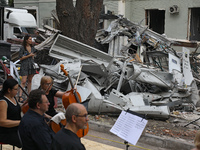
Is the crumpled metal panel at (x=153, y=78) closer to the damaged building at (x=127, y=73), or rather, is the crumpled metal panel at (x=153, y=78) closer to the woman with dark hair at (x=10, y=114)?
the damaged building at (x=127, y=73)

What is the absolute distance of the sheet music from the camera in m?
4.64

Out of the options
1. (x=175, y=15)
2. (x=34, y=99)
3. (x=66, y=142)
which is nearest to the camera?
(x=66, y=142)

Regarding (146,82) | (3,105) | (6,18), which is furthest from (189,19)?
(3,105)

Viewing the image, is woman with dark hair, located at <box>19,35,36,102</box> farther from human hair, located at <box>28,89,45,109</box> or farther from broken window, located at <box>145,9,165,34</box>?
broken window, located at <box>145,9,165,34</box>

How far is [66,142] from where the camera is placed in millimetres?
3143

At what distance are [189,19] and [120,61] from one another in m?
12.1

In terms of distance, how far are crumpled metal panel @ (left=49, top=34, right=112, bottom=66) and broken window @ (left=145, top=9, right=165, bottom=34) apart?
13.2 m

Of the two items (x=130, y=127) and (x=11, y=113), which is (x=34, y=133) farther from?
(x=130, y=127)

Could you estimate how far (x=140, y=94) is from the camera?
30.6 feet

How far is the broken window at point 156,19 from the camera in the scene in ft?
74.8

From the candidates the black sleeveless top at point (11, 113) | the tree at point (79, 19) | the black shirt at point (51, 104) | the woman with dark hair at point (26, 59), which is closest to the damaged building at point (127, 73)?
the woman with dark hair at point (26, 59)

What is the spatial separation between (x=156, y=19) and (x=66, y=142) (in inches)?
825

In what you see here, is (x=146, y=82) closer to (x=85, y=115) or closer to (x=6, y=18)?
(x=85, y=115)

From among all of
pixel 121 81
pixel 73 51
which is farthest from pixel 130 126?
pixel 73 51
